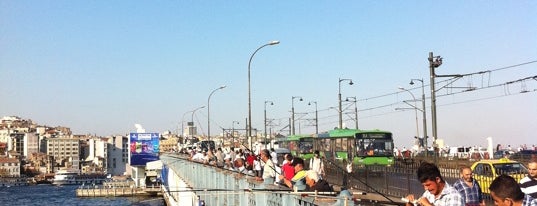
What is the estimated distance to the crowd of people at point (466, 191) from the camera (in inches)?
186

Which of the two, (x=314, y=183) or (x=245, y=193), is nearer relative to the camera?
(x=314, y=183)

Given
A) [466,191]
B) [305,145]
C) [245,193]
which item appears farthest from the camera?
[305,145]

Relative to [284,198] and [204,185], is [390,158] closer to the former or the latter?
[204,185]

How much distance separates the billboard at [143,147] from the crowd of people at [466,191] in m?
73.5

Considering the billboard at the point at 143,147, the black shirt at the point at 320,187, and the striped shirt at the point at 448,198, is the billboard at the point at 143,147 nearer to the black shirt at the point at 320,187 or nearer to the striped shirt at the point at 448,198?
the black shirt at the point at 320,187

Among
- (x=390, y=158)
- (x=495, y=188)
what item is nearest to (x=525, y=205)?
(x=495, y=188)

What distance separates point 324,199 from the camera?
705cm

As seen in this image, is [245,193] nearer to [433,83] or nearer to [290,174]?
[290,174]

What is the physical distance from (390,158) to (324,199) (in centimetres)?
2755

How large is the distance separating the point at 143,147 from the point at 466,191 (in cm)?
7637

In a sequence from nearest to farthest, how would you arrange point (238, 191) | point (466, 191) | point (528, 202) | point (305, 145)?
point (528, 202) → point (466, 191) → point (238, 191) → point (305, 145)

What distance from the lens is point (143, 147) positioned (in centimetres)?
8050

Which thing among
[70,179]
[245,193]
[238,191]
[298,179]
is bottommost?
[70,179]

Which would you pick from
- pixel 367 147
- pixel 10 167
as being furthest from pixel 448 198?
pixel 10 167
